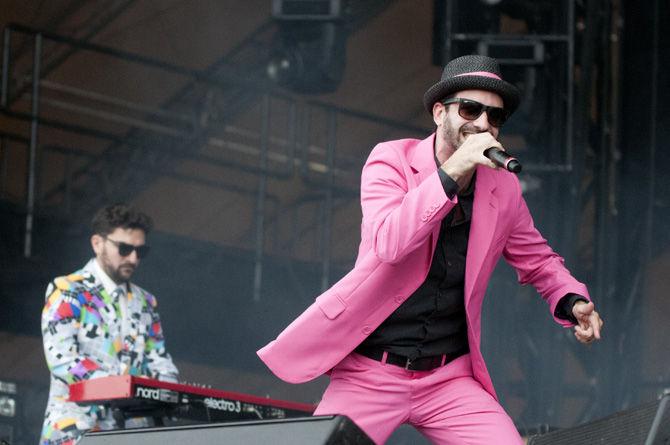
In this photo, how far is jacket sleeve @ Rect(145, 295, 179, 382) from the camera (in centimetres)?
527

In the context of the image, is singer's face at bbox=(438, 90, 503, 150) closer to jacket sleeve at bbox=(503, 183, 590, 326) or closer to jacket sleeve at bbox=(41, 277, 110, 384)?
jacket sleeve at bbox=(503, 183, 590, 326)

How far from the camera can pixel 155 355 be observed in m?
5.30

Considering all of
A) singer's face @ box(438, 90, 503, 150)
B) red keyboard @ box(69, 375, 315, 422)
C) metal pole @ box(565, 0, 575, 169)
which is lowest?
red keyboard @ box(69, 375, 315, 422)

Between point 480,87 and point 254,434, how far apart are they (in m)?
1.29

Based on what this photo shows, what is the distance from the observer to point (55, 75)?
461 inches

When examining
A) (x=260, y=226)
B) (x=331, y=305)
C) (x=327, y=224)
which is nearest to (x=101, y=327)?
(x=331, y=305)

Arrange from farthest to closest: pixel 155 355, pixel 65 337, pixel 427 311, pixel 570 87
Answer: pixel 570 87 → pixel 155 355 → pixel 65 337 → pixel 427 311

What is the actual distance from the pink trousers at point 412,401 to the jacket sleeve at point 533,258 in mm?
398

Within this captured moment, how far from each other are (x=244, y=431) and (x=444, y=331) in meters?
1.09

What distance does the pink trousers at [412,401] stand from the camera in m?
3.32

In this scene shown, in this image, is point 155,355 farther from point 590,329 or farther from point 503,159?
point 503,159

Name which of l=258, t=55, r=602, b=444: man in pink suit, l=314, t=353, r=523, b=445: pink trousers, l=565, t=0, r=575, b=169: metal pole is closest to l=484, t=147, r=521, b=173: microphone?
l=258, t=55, r=602, b=444: man in pink suit

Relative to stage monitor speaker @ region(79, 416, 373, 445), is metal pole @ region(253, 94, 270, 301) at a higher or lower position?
higher

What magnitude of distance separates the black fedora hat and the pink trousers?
737mm
